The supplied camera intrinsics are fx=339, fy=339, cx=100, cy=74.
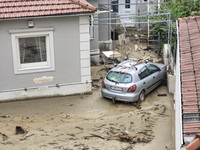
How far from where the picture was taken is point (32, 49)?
14.6m

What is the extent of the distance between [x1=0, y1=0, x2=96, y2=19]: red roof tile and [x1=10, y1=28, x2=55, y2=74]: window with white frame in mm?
732

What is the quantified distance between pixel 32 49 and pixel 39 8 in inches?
70.4

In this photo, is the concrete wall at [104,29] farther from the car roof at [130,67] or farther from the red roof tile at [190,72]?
the red roof tile at [190,72]

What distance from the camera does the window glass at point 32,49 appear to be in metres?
14.4

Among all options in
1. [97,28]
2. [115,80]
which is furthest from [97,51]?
[115,80]

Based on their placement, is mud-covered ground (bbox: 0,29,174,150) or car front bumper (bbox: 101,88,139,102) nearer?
mud-covered ground (bbox: 0,29,174,150)

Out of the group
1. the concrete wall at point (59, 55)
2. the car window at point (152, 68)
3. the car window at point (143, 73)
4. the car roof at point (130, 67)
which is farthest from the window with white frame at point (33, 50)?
the car window at point (152, 68)

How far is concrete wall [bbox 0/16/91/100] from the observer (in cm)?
1398

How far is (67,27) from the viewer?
47.6 feet

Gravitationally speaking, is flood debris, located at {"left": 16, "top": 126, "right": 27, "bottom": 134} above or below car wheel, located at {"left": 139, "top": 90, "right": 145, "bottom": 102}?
below

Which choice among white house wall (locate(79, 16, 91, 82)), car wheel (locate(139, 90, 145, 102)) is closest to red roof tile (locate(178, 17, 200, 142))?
car wheel (locate(139, 90, 145, 102))

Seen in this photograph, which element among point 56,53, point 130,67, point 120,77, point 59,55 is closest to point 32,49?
point 56,53

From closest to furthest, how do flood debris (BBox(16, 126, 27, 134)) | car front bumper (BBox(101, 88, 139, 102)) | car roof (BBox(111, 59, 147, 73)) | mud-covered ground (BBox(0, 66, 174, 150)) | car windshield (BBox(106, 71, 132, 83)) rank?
mud-covered ground (BBox(0, 66, 174, 150)), flood debris (BBox(16, 126, 27, 134)), car front bumper (BBox(101, 88, 139, 102)), car windshield (BBox(106, 71, 132, 83)), car roof (BBox(111, 59, 147, 73))

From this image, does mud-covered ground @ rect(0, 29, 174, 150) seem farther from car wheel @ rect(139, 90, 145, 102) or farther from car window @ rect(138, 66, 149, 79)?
car window @ rect(138, 66, 149, 79)
